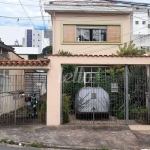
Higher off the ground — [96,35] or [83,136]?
[96,35]

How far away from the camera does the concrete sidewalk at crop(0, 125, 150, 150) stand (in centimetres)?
754

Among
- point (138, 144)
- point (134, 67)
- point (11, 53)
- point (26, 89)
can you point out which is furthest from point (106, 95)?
point (11, 53)

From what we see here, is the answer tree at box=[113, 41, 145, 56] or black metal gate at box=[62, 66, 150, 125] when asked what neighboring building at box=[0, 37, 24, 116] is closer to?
black metal gate at box=[62, 66, 150, 125]

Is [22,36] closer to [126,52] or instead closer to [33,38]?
[33,38]

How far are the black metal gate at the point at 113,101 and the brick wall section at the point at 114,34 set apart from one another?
627 centimetres

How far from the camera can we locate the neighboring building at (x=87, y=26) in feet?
55.8

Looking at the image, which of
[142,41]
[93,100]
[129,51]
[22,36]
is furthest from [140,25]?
[93,100]

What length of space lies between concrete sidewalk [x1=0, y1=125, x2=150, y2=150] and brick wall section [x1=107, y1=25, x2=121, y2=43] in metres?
8.57

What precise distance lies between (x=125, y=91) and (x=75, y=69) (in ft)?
14.9

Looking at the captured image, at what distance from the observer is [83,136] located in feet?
27.6

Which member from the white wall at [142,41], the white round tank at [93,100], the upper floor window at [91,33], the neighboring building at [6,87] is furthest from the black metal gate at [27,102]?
the white wall at [142,41]

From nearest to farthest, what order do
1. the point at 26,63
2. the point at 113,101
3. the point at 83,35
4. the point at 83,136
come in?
the point at 83,136, the point at 26,63, the point at 113,101, the point at 83,35

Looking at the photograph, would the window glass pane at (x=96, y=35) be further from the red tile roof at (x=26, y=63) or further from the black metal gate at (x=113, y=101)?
the red tile roof at (x=26, y=63)

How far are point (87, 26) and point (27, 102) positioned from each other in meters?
8.24
